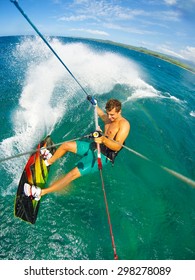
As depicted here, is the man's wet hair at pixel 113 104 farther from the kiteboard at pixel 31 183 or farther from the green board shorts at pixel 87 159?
the kiteboard at pixel 31 183

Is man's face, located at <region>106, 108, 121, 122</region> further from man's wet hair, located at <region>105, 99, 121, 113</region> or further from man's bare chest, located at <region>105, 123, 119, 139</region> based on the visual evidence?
man's bare chest, located at <region>105, 123, 119, 139</region>

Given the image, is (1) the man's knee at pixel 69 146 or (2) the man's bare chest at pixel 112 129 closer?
(2) the man's bare chest at pixel 112 129

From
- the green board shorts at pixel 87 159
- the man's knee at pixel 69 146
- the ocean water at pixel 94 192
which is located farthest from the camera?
the man's knee at pixel 69 146

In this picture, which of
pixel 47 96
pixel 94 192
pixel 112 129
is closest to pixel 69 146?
pixel 112 129

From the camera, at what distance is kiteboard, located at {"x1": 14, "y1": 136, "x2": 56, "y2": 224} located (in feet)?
16.9

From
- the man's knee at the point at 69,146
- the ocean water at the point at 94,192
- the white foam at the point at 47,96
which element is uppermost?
the man's knee at the point at 69,146

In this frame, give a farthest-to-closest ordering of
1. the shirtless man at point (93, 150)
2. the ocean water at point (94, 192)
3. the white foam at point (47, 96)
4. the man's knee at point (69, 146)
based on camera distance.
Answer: the white foam at point (47, 96) → the man's knee at point (69, 146) → the shirtless man at point (93, 150) → the ocean water at point (94, 192)

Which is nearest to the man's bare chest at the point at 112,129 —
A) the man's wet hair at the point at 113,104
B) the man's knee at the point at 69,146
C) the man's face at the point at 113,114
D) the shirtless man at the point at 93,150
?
the shirtless man at the point at 93,150

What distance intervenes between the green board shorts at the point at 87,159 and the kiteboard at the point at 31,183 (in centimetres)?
88

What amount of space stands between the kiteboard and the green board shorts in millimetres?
880

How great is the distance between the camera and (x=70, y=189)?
20.6ft

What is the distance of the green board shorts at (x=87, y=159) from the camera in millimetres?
5498

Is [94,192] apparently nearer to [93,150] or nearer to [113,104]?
[93,150]
